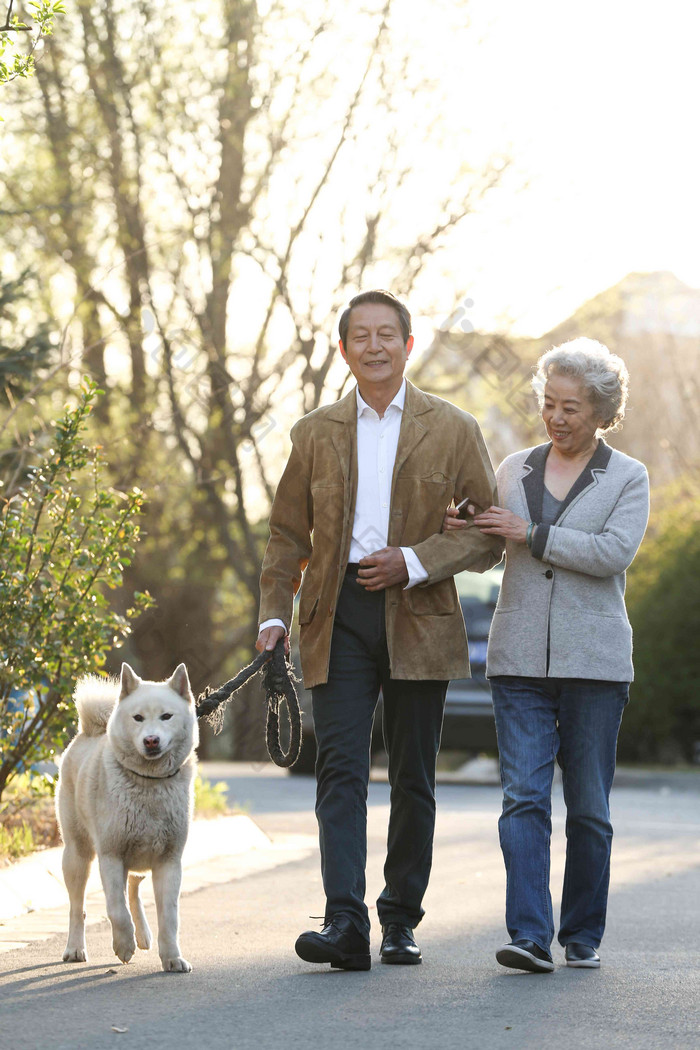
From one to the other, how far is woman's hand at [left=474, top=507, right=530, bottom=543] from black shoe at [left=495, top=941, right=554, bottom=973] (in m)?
1.33

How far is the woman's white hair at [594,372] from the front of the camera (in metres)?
5.45

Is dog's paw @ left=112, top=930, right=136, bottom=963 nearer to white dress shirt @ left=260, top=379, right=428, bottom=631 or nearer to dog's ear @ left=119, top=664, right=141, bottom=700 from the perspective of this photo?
dog's ear @ left=119, top=664, right=141, bottom=700

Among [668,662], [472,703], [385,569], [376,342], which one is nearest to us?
[385,569]

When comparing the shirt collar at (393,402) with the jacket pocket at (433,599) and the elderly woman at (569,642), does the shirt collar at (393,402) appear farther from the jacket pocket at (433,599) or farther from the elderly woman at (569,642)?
the jacket pocket at (433,599)

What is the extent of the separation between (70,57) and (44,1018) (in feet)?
56.3

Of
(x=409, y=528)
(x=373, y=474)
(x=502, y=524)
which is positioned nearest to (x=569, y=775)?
(x=502, y=524)

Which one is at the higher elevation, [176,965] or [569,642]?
[569,642]

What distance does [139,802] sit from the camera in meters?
5.25

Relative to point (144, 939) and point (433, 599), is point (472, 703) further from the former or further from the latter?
point (433, 599)

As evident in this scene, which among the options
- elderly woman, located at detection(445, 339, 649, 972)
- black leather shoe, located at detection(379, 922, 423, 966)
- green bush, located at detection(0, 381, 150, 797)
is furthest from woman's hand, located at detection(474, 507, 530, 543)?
green bush, located at detection(0, 381, 150, 797)

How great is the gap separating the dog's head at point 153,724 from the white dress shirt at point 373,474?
1.34 feet

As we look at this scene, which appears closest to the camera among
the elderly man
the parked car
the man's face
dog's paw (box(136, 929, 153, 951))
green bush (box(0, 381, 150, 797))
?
the elderly man

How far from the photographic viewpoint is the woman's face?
5.45m

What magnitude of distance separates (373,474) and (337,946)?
1.59 meters
